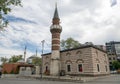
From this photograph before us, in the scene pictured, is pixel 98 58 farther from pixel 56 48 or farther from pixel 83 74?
pixel 56 48

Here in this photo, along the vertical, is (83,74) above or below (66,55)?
below

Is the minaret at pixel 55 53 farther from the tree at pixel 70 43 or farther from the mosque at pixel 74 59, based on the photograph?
the tree at pixel 70 43

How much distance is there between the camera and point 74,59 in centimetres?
3366

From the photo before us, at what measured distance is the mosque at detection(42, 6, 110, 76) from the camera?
3072cm

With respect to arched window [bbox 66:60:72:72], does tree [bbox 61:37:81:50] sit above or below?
above

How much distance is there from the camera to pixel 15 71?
4450 centimetres

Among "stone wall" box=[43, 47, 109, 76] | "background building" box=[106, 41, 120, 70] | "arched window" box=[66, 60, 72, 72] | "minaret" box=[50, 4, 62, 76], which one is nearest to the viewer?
"stone wall" box=[43, 47, 109, 76]

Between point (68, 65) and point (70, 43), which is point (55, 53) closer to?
point (68, 65)

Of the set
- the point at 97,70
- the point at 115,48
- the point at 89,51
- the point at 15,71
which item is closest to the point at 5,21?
the point at 89,51

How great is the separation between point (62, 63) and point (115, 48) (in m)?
83.6

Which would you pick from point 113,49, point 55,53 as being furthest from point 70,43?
point 113,49

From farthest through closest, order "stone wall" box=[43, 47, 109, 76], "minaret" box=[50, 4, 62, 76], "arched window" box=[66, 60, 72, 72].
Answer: "minaret" box=[50, 4, 62, 76] → "arched window" box=[66, 60, 72, 72] → "stone wall" box=[43, 47, 109, 76]

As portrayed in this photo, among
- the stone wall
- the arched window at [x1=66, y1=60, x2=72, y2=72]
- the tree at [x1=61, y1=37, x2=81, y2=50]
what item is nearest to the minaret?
the stone wall

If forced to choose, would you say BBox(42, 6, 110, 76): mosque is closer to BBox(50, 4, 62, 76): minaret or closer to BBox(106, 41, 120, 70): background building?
BBox(50, 4, 62, 76): minaret
